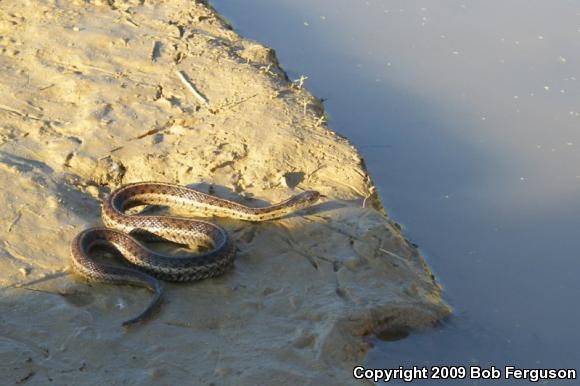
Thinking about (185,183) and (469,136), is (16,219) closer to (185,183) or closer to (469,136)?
(185,183)

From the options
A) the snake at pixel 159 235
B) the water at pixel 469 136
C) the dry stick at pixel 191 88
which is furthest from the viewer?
the dry stick at pixel 191 88

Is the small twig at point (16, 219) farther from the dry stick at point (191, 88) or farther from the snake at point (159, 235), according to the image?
the dry stick at point (191, 88)

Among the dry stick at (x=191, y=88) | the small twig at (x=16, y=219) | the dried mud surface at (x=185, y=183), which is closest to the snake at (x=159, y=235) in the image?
the dried mud surface at (x=185, y=183)

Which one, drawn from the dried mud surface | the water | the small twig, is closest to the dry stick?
the dried mud surface

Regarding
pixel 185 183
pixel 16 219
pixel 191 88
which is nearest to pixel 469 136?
pixel 191 88

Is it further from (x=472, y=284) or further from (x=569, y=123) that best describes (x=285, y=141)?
(x=569, y=123)

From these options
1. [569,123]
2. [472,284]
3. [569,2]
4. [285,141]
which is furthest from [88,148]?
[569,2]
